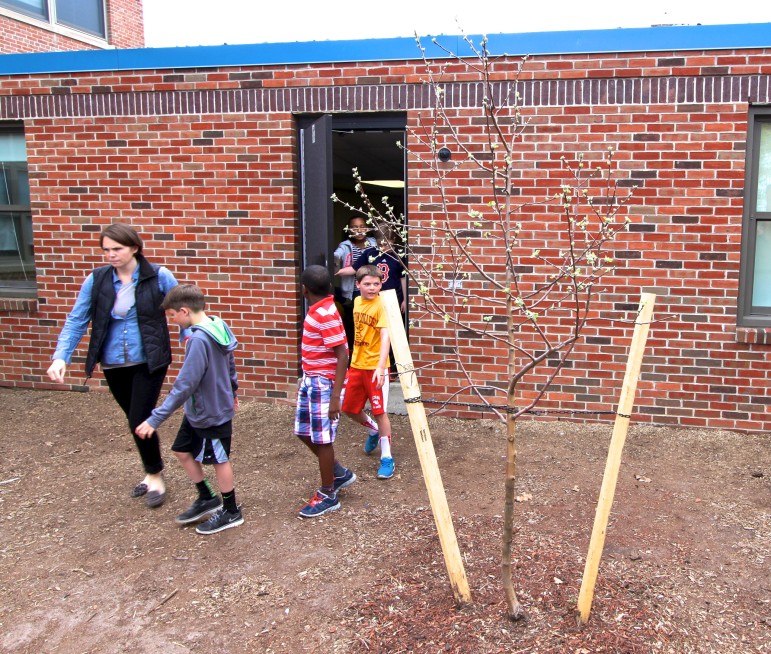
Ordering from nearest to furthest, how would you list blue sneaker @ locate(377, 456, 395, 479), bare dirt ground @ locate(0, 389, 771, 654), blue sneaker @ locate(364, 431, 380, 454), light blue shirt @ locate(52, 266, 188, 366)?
bare dirt ground @ locate(0, 389, 771, 654), light blue shirt @ locate(52, 266, 188, 366), blue sneaker @ locate(377, 456, 395, 479), blue sneaker @ locate(364, 431, 380, 454)

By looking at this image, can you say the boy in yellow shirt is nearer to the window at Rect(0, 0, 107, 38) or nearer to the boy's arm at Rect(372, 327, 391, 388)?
the boy's arm at Rect(372, 327, 391, 388)

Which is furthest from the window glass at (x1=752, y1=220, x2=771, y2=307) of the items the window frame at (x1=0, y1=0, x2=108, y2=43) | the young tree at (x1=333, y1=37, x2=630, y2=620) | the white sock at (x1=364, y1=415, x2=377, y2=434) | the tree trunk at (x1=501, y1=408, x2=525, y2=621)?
the window frame at (x1=0, y1=0, x2=108, y2=43)

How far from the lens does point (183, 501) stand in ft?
14.3

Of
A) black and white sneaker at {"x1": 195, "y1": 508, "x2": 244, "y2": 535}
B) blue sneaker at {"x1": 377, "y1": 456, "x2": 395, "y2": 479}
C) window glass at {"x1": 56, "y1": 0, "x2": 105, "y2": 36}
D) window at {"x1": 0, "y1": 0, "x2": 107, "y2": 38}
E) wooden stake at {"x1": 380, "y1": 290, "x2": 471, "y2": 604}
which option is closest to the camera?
wooden stake at {"x1": 380, "y1": 290, "x2": 471, "y2": 604}

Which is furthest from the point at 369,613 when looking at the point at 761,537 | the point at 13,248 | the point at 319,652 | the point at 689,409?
the point at 13,248

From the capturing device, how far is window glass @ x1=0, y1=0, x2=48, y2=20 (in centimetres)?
1088

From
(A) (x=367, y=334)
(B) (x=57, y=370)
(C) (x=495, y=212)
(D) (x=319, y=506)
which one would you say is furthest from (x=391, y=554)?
(C) (x=495, y=212)

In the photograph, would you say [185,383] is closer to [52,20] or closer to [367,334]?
[367,334]

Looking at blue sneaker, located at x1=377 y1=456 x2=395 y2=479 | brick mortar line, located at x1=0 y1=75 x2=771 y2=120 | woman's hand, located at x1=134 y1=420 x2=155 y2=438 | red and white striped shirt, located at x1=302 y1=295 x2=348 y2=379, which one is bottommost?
blue sneaker, located at x1=377 y1=456 x2=395 y2=479

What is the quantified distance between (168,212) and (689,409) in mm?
4881

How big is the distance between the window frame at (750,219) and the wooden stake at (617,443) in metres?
3.30

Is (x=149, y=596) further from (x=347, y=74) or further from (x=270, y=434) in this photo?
(x=347, y=74)

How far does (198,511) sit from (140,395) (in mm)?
782

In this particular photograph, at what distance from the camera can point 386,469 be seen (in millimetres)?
4664
